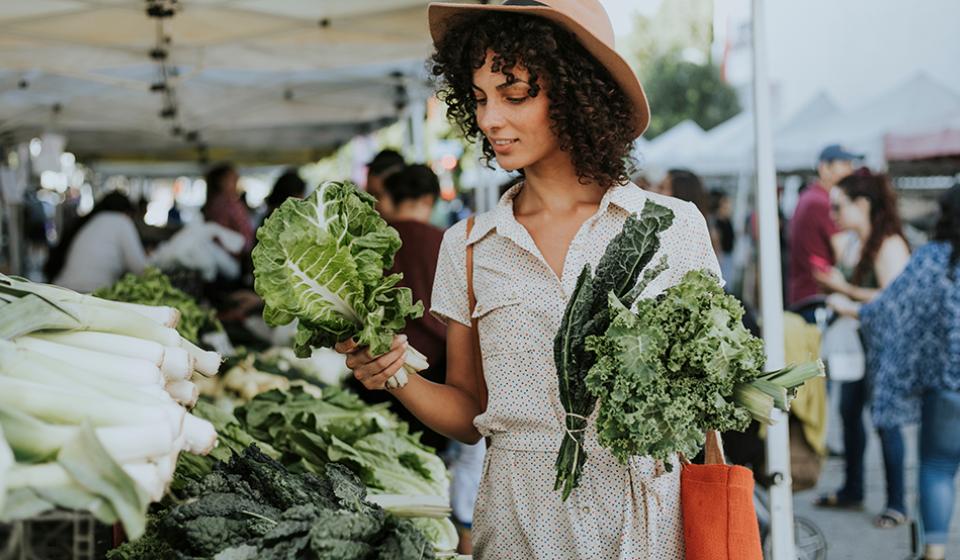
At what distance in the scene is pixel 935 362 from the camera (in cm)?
589

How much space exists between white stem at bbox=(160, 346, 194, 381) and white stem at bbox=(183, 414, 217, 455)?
0.78ft

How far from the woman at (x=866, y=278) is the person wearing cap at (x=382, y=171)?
139 inches

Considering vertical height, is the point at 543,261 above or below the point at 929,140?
below

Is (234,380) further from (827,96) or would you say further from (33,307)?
(827,96)

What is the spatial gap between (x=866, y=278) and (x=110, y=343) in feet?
22.6

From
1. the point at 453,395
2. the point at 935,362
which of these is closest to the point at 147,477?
the point at 453,395

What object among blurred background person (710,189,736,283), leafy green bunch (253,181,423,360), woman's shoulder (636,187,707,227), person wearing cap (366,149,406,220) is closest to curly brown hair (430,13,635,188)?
woman's shoulder (636,187,707,227)

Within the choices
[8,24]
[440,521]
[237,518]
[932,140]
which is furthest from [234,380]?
[932,140]

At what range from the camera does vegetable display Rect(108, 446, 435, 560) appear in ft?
6.05

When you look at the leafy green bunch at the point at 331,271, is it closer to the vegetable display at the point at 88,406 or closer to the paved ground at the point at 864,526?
the vegetable display at the point at 88,406

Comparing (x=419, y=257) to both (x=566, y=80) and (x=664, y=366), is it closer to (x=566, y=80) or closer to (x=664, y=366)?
(x=566, y=80)

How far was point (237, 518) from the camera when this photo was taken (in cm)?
204

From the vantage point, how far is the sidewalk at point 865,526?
668cm

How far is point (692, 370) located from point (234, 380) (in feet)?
12.6
